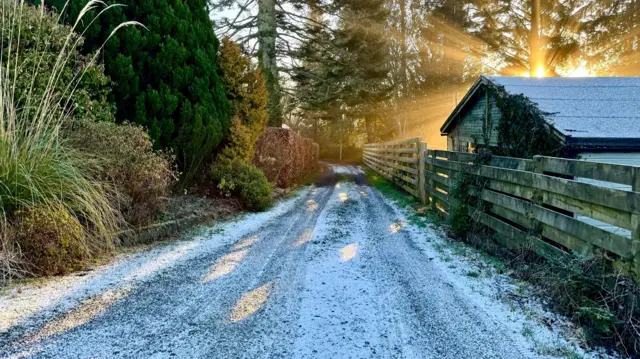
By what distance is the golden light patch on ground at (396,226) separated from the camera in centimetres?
539

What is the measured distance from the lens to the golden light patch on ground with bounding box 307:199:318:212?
7.27m

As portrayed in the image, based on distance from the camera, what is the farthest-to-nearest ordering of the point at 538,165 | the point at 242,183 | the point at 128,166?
the point at 242,183 < the point at 128,166 < the point at 538,165

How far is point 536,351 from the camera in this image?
6.98 ft

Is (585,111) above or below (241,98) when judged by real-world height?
below

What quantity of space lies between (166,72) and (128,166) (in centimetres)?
247

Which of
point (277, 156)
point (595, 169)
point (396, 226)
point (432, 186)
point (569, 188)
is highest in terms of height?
A: point (277, 156)

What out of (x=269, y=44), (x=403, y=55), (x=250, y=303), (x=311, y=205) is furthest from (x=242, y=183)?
(x=403, y=55)

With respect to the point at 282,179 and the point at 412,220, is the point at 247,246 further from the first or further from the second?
the point at 282,179

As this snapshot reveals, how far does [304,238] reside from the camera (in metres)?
4.84

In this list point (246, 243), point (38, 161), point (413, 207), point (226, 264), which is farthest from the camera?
point (413, 207)

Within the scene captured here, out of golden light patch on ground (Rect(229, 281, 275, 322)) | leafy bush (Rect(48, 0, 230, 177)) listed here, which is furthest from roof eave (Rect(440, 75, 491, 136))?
golden light patch on ground (Rect(229, 281, 275, 322))

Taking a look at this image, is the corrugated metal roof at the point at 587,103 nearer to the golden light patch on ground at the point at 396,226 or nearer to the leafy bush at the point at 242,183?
the golden light patch on ground at the point at 396,226

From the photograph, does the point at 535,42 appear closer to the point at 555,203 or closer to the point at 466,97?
the point at 466,97

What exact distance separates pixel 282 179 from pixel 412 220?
489 centimetres
